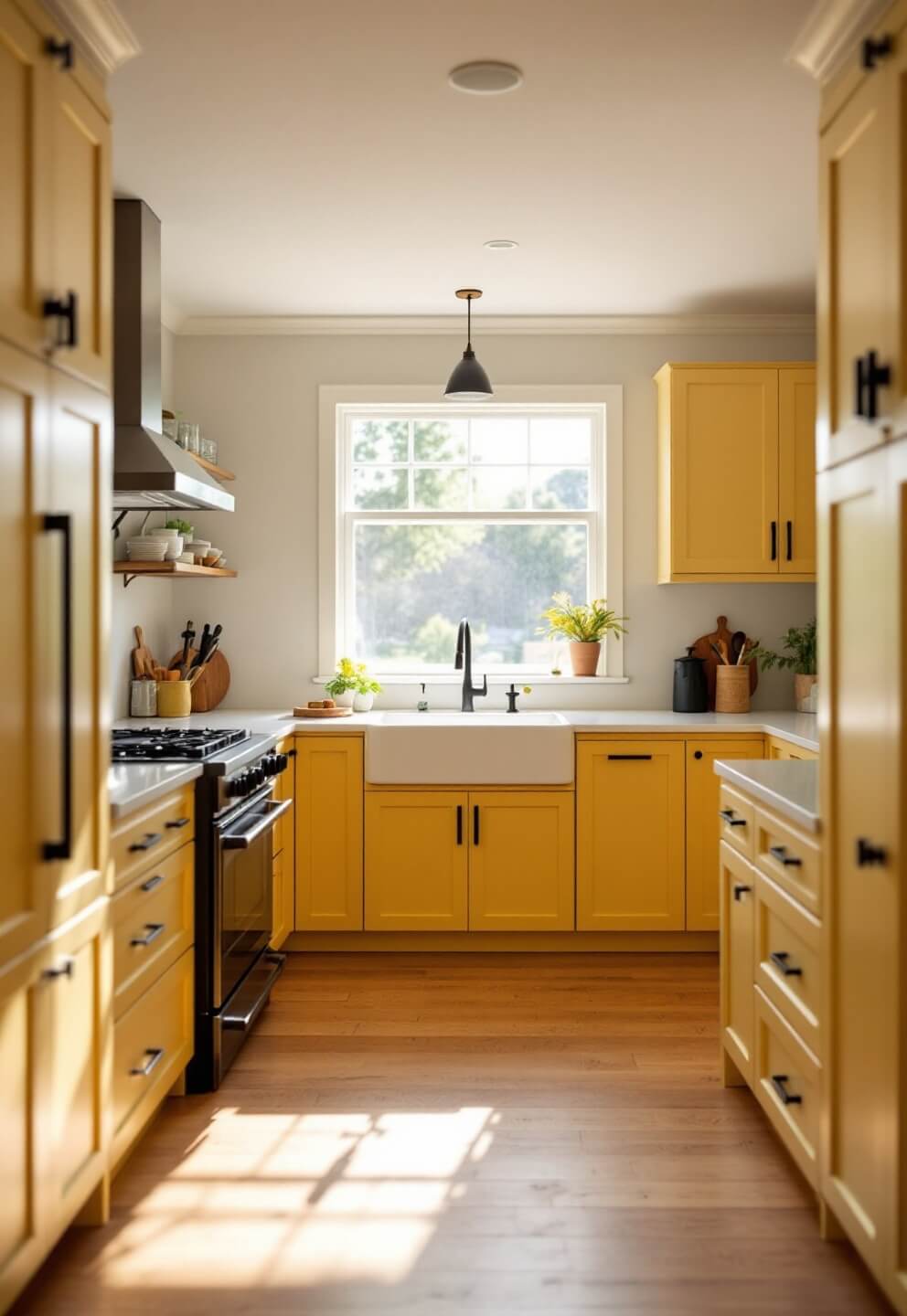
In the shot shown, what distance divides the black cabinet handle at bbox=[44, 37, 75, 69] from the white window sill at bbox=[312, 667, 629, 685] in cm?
316

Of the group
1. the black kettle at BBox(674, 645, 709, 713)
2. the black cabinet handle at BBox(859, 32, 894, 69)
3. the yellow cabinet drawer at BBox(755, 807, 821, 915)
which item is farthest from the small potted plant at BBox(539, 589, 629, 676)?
the black cabinet handle at BBox(859, 32, 894, 69)

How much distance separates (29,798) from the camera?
197 cm

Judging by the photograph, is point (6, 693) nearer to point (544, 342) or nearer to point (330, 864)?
point (330, 864)

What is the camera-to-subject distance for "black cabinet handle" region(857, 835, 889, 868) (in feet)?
6.31

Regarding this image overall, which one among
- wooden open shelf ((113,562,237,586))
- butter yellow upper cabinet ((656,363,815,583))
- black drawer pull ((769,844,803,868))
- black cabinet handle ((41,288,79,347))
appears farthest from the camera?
butter yellow upper cabinet ((656,363,815,583))

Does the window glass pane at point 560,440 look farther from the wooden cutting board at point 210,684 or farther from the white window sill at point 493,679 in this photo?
the wooden cutting board at point 210,684

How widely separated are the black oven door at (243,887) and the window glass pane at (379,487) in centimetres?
176

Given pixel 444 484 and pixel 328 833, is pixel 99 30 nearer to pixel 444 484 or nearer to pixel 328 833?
pixel 328 833

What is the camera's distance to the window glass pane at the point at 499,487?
5.14m

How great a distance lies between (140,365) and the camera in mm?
3621

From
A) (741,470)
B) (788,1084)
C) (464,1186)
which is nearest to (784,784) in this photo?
(788,1084)

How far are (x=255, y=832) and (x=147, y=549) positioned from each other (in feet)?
4.48

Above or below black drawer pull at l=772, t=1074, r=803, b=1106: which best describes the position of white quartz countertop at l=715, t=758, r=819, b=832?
above

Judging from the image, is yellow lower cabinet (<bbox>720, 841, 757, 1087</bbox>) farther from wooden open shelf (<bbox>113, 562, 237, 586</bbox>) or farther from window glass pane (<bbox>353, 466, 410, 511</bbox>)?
window glass pane (<bbox>353, 466, 410, 511</bbox>)
